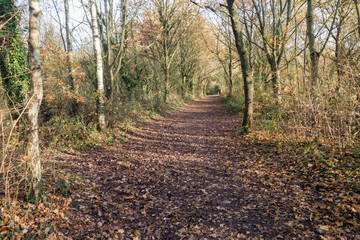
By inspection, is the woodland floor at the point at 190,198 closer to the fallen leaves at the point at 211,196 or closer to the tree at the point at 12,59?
the fallen leaves at the point at 211,196

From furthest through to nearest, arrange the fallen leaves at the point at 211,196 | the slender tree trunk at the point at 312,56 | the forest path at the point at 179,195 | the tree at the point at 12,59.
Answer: the tree at the point at 12,59, the slender tree trunk at the point at 312,56, the forest path at the point at 179,195, the fallen leaves at the point at 211,196

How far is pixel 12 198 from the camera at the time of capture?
380cm

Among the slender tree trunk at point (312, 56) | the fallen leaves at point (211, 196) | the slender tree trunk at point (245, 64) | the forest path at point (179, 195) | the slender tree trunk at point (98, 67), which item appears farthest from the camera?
the slender tree trunk at point (98, 67)

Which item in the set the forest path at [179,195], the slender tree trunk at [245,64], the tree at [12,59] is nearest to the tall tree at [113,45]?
the tree at [12,59]

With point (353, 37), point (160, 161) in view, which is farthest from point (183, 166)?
point (353, 37)

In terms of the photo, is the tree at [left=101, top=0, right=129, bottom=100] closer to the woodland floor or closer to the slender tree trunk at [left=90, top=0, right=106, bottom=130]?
the slender tree trunk at [left=90, top=0, right=106, bottom=130]

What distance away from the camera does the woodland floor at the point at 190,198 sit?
3.68 m

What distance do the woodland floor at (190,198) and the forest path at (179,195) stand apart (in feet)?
0.06

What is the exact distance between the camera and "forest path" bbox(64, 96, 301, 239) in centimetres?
377

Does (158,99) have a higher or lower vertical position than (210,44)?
lower

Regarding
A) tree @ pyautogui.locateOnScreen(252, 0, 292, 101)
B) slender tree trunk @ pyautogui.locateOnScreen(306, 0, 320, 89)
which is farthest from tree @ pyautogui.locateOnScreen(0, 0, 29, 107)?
tree @ pyautogui.locateOnScreen(252, 0, 292, 101)

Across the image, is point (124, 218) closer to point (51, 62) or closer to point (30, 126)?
point (30, 126)

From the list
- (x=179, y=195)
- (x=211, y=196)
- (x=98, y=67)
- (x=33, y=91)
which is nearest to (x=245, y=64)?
(x=211, y=196)

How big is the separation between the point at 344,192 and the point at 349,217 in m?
0.77
